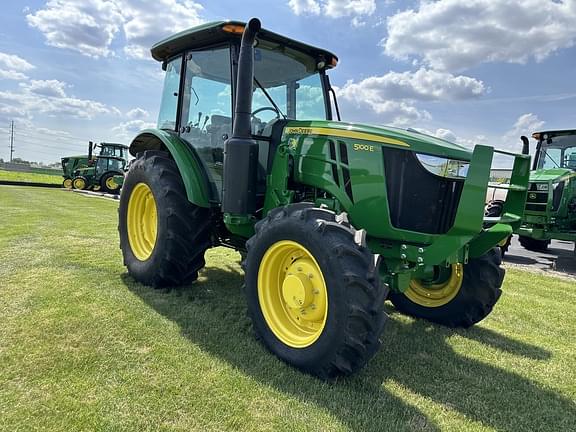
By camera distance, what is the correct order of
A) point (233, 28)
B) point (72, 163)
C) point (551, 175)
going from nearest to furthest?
point (233, 28) < point (551, 175) < point (72, 163)

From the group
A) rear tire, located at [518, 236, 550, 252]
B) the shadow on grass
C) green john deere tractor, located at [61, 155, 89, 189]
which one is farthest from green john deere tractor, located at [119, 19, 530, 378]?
green john deere tractor, located at [61, 155, 89, 189]

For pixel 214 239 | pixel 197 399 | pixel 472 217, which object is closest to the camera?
pixel 197 399

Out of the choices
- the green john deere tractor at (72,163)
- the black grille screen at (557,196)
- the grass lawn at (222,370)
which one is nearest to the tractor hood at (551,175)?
the black grille screen at (557,196)

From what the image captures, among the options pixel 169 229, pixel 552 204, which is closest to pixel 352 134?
pixel 169 229

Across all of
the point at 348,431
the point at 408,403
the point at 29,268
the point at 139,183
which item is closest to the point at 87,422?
the point at 348,431

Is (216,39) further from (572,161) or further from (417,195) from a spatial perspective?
(572,161)

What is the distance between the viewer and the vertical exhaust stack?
11.8 feet

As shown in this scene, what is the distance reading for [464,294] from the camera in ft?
13.5

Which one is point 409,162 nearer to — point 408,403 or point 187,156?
point 408,403

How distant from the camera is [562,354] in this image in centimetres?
374

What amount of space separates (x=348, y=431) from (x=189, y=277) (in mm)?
2681

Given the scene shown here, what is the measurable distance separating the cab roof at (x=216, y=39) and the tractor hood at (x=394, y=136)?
1.06 metres

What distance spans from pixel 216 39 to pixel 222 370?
3080 millimetres

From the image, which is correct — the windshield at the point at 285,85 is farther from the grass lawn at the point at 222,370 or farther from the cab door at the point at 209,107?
the grass lawn at the point at 222,370
